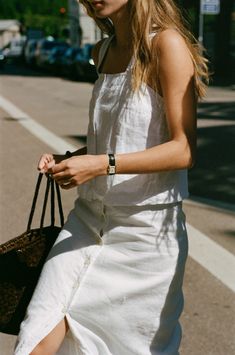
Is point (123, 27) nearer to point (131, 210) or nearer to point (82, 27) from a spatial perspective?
point (131, 210)

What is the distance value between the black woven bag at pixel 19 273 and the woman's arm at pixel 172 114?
0.37 meters

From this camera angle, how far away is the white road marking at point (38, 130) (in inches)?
430

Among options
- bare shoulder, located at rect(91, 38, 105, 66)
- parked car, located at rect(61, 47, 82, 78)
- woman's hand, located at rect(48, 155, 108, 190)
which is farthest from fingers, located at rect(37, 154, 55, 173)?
parked car, located at rect(61, 47, 82, 78)

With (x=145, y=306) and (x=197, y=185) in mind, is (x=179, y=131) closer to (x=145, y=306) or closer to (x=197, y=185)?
(x=145, y=306)

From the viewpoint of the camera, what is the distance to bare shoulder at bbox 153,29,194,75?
1.98m

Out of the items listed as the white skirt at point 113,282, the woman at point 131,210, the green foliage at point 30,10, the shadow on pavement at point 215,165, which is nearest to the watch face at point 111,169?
the woman at point 131,210

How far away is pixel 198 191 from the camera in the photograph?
25.8ft

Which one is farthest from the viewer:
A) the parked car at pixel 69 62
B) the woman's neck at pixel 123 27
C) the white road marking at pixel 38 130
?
the parked car at pixel 69 62

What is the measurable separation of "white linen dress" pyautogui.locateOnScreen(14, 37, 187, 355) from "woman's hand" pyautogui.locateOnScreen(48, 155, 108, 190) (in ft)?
0.50

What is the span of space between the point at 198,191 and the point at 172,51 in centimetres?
595

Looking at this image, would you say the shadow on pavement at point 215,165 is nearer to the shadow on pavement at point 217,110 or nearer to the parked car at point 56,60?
the shadow on pavement at point 217,110

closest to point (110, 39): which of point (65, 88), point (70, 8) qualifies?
point (65, 88)

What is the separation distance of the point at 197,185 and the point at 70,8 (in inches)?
2440

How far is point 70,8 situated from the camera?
67.6 m
